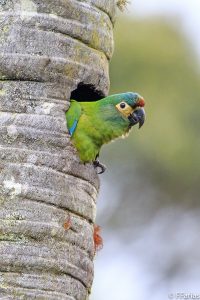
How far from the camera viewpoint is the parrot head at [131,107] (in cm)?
798

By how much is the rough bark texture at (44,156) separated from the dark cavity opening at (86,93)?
79 mm

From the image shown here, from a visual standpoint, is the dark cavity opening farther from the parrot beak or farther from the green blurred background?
the green blurred background

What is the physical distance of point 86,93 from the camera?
322 inches

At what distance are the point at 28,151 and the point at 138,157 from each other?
13159 millimetres

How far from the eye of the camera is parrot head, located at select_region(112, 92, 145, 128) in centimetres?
798

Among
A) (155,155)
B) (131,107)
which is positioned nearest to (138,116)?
(131,107)

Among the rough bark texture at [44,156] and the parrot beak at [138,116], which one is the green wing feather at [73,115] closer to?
the rough bark texture at [44,156]

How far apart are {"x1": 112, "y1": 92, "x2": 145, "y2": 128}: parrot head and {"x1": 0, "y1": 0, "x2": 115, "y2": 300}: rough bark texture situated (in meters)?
0.21

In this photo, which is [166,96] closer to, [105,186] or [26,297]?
[105,186]

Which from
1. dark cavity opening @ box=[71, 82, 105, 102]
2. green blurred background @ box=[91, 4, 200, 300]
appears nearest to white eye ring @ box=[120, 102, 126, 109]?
dark cavity opening @ box=[71, 82, 105, 102]

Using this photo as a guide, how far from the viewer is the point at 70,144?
25.1ft

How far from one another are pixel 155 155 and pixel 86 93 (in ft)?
39.9

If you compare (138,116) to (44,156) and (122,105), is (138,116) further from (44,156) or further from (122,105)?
(44,156)

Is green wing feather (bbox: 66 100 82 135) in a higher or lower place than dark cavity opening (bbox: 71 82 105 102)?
lower
